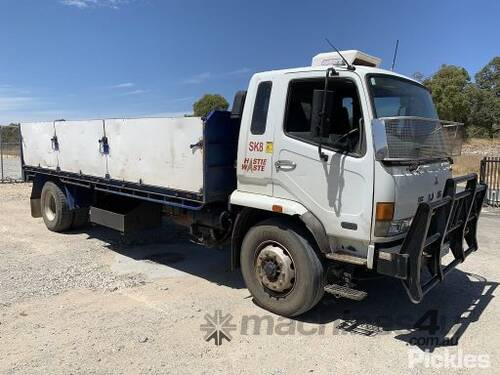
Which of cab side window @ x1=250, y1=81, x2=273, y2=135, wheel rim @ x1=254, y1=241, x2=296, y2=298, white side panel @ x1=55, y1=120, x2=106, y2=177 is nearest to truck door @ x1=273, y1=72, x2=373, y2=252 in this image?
cab side window @ x1=250, y1=81, x2=273, y2=135

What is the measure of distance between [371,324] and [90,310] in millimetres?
3105

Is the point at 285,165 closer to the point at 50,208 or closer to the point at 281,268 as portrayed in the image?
the point at 281,268

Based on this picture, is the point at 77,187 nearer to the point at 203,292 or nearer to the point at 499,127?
the point at 203,292

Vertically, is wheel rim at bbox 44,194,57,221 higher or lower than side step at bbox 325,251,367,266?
lower

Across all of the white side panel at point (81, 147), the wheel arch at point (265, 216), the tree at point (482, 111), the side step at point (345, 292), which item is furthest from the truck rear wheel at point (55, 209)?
the tree at point (482, 111)

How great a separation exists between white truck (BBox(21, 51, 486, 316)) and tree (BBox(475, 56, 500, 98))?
217 ft

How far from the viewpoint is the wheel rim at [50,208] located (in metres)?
9.32

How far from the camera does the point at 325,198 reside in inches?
187

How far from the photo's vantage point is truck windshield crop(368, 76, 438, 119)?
15.0 feet

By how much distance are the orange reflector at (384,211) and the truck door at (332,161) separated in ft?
0.28

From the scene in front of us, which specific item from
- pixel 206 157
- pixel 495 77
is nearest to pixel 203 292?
pixel 206 157

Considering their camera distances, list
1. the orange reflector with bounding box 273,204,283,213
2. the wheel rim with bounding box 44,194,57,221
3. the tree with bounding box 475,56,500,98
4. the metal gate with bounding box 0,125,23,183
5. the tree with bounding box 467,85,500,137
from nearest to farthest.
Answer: the orange reflector with bounding box 273,204,283,213
the wheel rim with bounding box 44,194,57,221
the metal gate with bounding box 0,125,23,183
the tree with bounding box 467,85,500,137
the tree with bounding box 475,56,500,98

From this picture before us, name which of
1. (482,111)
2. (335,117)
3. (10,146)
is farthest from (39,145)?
(482,111)

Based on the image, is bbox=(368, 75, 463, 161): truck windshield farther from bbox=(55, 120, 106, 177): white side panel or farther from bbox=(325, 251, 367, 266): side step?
bbox=(55, 120, 106, 177): white side panel
